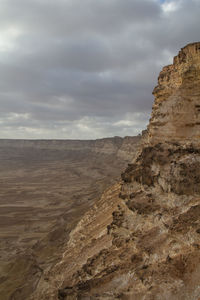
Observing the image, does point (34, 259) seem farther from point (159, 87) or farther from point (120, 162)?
point (120, 162)

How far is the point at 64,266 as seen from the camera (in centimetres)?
1323

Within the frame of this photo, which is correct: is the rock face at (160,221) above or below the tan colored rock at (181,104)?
below

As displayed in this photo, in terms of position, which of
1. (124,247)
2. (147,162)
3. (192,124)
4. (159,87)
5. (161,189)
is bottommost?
(124,247)

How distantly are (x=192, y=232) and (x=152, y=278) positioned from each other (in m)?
1.88

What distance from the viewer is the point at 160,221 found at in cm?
898

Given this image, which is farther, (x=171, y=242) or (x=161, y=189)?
(x=161, y=189)

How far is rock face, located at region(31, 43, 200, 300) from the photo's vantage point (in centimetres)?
758

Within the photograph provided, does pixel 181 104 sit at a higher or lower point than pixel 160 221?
higher

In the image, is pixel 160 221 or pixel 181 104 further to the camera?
pixel 181 104

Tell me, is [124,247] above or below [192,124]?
below

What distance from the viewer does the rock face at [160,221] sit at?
758 cm

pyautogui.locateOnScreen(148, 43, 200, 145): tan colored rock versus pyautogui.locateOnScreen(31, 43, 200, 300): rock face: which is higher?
pyautogui.locateOnScreen(148, 43, 200, 145): tan colored rock

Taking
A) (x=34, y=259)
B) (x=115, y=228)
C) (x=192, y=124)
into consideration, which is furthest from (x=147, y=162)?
(x=34, y=259)

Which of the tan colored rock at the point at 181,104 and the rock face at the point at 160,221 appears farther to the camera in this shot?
the tan colored rock at the point at 181,104
